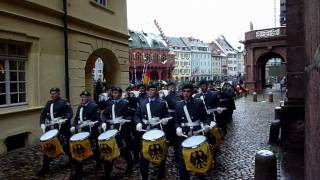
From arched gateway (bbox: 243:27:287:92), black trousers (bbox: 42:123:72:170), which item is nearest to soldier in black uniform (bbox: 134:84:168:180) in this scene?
black trousers (bbox: 42:123:72:170)

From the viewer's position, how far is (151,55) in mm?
Answer: 90062

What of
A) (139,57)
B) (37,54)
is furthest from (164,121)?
(139,57)

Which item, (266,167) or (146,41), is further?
(146,41)

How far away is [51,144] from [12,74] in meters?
4.59

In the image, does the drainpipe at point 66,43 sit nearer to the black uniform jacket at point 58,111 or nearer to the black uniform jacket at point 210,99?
the black uniform jacket at point 210,99

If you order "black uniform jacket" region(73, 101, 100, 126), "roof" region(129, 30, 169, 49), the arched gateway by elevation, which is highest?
"roof" region(129, 30, 169, 49)

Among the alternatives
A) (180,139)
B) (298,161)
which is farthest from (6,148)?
(298,161)

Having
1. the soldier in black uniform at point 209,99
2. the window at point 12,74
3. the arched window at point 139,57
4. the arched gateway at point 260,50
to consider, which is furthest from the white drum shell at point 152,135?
the arched window at point 139,57

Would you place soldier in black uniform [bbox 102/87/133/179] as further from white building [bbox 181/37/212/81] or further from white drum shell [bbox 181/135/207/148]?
white building [bbox 181/37/212/81]

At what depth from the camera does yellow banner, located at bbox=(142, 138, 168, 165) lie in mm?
7281

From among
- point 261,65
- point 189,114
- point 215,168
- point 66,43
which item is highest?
point 261,65

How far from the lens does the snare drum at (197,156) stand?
657 cm

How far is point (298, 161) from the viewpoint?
9383mm

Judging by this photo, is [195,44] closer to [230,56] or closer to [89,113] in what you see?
[230,56]
